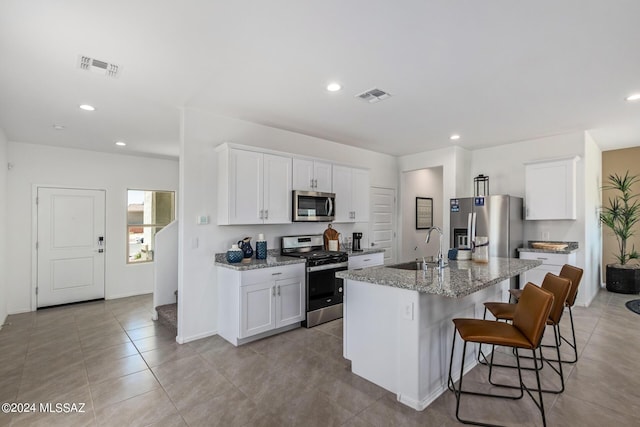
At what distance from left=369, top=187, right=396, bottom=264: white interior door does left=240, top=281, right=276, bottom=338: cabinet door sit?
2617 millimetres

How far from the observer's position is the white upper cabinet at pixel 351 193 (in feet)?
15.7

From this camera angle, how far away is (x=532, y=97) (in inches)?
130

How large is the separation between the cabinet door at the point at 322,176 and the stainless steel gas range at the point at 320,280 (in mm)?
757

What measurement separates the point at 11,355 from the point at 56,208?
8.88 ft

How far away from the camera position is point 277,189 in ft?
13.2

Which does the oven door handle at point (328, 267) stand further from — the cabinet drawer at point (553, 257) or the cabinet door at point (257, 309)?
the cabinet drawer at point (553, 257)

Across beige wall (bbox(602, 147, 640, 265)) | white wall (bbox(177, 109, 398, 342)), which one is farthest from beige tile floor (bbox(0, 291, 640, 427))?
beige wall (bbox(602, 147, 640, 265))

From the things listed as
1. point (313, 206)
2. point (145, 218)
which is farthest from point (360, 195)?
point (145, 218)

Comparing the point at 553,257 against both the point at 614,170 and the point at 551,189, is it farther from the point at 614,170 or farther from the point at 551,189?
the point at 614,170

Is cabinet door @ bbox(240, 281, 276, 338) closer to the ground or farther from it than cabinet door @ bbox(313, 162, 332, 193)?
closer to the ground

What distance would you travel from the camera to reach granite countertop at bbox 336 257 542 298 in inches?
83.7

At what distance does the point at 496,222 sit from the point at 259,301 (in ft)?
12.1

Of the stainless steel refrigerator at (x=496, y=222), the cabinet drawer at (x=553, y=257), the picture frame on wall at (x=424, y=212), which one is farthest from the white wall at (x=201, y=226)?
the cabinet drawer at (x=553, y=257)

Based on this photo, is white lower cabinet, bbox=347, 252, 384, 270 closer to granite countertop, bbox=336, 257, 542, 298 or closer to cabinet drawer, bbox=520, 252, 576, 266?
granite countertop, bbox=336, 257, 542, 298
